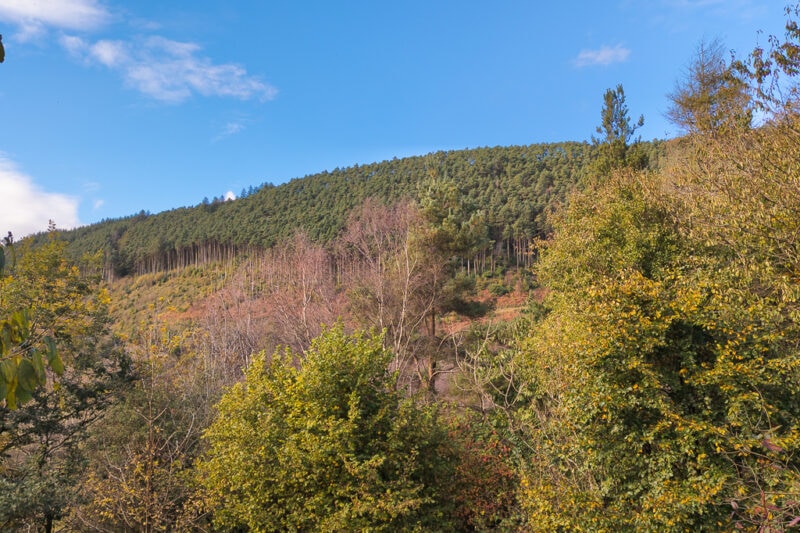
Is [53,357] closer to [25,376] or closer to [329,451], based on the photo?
[25,376]

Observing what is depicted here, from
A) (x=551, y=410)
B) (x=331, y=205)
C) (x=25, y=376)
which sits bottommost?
(x=551, y=410)

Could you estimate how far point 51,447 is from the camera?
1189 centimetres

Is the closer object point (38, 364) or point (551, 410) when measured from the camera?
point (38, 364)

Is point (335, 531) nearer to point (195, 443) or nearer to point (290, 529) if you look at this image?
point (290, 529)

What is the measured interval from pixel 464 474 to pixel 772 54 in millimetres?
8916

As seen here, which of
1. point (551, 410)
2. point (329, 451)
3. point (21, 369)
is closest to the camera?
point (21, 369)

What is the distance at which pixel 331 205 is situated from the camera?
192ft

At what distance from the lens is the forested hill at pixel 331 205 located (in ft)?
161

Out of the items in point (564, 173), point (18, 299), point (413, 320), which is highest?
point (564, 173)

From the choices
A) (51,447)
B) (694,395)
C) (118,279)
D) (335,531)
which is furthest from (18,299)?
(118,279)

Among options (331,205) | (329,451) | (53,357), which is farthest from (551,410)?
(331,205)

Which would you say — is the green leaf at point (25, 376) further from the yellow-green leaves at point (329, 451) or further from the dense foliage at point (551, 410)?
the yellow-green leaves at point (329, 451)

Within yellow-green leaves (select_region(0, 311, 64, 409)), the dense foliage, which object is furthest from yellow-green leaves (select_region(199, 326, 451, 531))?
yellow-green leaves (select_region(0, 311, 64, 409))

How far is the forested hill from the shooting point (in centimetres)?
4909
